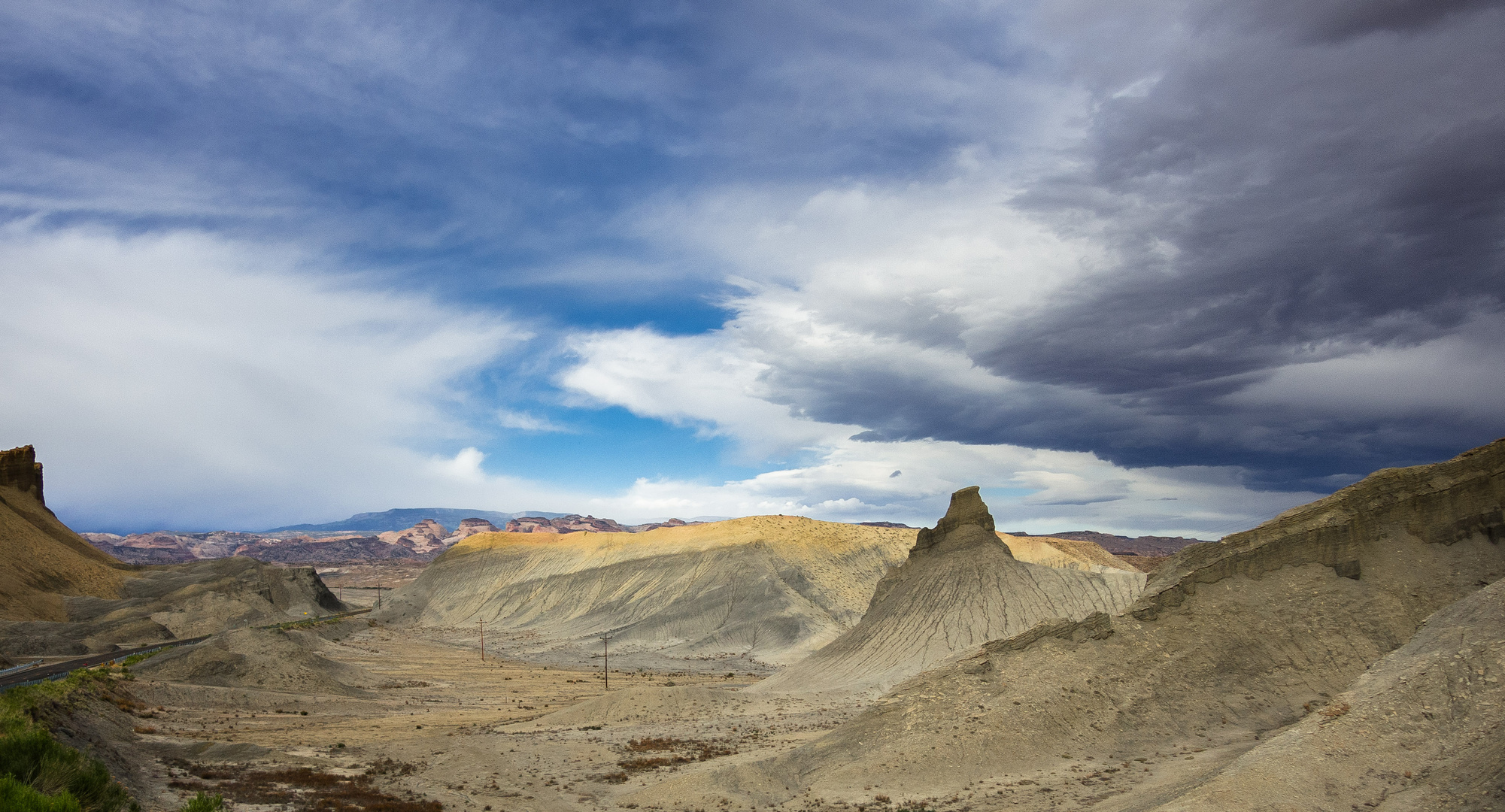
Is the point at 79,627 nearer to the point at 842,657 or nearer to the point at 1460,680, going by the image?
the point at 842,657

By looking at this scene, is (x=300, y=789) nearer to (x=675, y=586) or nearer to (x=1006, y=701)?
(x=1006, y=701)

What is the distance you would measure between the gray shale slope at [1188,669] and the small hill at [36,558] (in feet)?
241

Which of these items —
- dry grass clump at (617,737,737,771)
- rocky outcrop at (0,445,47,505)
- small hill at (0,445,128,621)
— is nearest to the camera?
dry grass clump at (617,737,737,771)

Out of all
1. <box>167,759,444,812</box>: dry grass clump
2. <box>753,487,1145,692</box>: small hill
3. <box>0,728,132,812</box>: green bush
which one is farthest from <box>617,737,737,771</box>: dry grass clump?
<box>0,728,132,812</box>: green bush

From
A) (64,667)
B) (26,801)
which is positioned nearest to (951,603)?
(26,801)

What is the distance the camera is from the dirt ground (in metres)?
A: 27.1

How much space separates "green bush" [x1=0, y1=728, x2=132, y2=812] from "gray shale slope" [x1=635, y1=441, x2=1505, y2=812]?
14306 millimetres

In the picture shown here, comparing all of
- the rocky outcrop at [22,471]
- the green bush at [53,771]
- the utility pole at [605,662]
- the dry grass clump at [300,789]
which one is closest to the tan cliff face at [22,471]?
the rocky outcrop at [22,471]

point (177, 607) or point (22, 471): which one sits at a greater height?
point (22, 471)

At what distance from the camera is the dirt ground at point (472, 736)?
89.0ft

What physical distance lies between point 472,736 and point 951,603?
30.2m

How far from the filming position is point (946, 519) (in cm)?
5822

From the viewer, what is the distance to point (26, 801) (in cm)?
1188

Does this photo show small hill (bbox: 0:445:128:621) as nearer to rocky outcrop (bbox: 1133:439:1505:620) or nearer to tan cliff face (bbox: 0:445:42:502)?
tan cliff face (bbox: 0:445:42:502)
